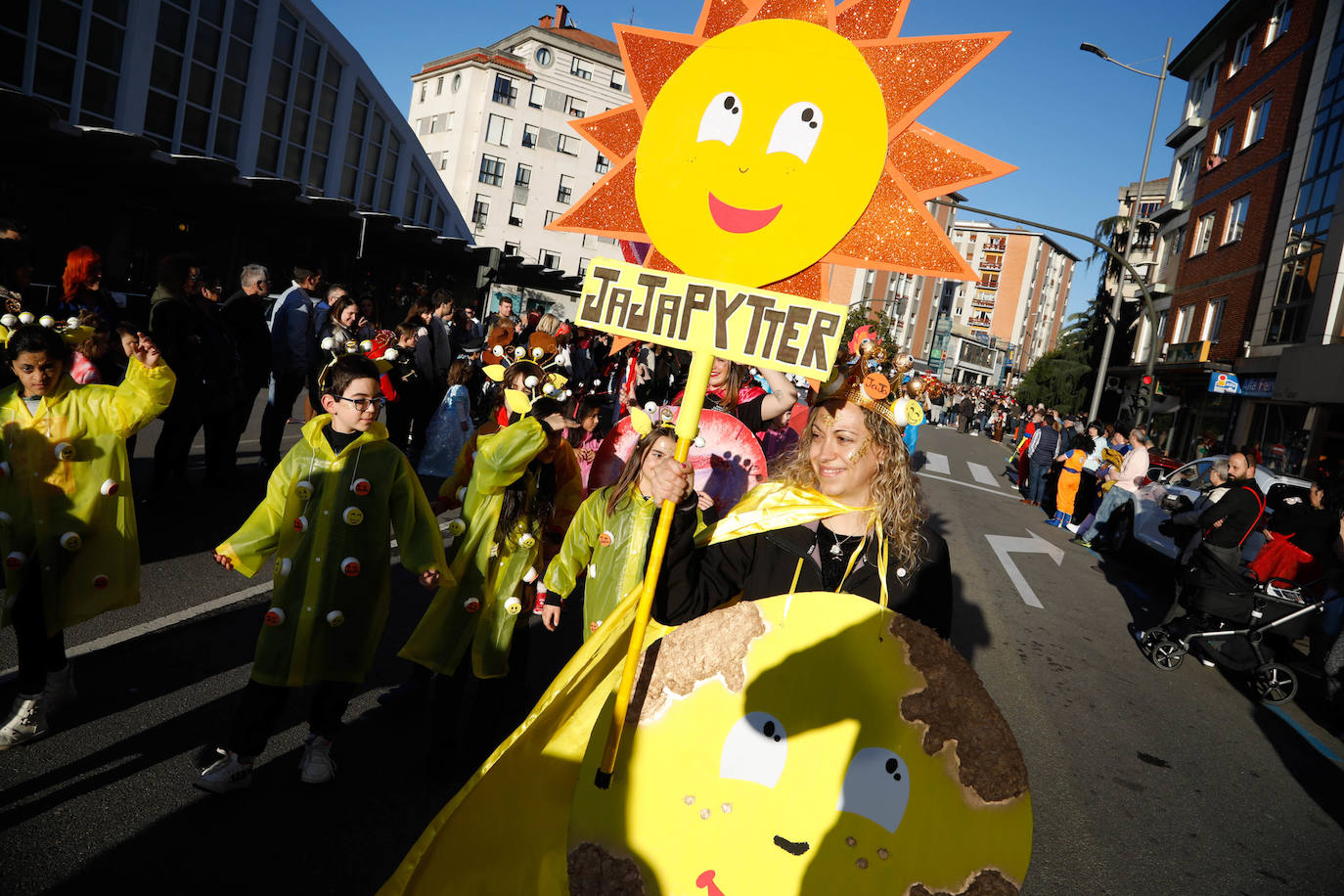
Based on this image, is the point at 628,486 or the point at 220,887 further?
the point at 628,486

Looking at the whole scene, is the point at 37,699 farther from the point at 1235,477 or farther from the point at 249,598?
the point at 1235,477

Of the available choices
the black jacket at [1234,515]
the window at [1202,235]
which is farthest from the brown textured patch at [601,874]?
the window at [1202,235]

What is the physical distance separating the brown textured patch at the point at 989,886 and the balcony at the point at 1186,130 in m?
35.0

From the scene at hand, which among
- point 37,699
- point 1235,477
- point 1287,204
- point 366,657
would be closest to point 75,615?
point 37,699

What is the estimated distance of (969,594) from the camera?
28.3 feet

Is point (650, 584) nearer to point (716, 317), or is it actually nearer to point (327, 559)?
point (716, 317)

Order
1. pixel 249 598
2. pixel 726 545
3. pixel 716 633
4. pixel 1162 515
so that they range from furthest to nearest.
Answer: pixel 1162 515, pixel 249 598, pixel 726 545, pixel 716 633

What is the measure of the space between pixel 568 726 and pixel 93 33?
21.7 m

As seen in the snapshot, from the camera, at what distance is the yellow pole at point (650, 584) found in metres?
Answer: 2.07

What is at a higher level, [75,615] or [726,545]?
[726,545]

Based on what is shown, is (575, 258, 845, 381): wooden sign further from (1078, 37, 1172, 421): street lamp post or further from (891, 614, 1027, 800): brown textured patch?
(1078, 37, 1172, 421): street lamp post

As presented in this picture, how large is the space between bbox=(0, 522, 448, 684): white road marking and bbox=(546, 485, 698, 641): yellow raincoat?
811 millimetres

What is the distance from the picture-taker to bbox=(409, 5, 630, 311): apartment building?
180 feet

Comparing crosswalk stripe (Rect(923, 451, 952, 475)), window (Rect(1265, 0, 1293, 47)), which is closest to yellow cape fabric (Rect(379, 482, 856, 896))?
crosswalk stripe (Rect(923, 451, 952, 475))
